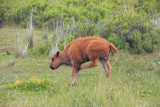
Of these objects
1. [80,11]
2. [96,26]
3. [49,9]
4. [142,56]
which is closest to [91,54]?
[142,56]

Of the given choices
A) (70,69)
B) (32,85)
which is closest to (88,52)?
(32,85)

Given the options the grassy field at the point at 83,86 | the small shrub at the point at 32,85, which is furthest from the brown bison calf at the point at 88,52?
the small shrub at the point at 32,85

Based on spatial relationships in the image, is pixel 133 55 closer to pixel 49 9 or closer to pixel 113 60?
pixel 113 60

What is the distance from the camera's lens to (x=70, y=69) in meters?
12.7

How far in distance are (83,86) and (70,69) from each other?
5471 millimetres

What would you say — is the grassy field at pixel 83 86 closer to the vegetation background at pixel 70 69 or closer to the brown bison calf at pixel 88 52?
the vegetation background at pixel 70 69

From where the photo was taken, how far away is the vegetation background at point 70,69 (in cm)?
645

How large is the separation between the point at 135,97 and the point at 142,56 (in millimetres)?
8530

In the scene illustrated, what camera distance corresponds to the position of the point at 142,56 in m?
14.7

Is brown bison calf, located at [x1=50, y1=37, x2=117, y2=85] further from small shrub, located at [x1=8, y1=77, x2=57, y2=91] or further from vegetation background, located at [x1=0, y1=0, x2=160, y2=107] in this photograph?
small shrub, located at [x1=8, y1=77, x2=57, y2=91]

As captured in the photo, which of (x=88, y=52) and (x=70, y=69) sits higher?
(x=88, y=52)

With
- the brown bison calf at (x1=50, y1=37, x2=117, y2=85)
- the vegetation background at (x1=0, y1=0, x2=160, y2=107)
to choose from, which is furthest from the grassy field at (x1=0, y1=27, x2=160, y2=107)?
the brown bison calf at (x1=50, y1=37, x2=117, y2=85)

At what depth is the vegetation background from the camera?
21.2 ft

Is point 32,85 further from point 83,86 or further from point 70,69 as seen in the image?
point 70,69
